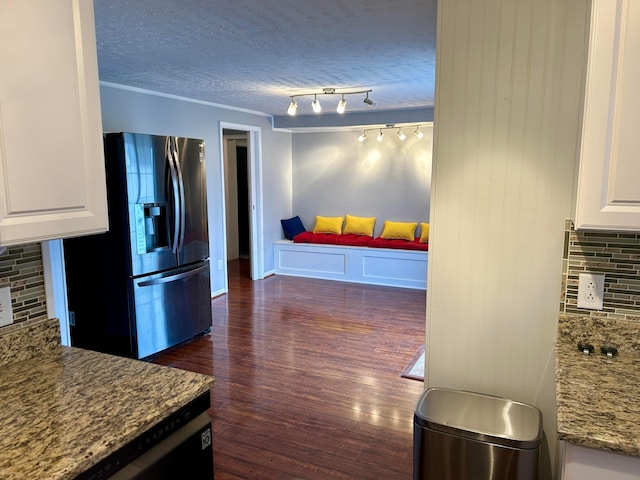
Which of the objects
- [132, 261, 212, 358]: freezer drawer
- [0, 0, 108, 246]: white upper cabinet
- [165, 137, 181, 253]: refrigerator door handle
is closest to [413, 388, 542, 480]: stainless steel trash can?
[0, 0, 108, 246]: white upper cabinet

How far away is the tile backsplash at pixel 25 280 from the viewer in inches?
60.3

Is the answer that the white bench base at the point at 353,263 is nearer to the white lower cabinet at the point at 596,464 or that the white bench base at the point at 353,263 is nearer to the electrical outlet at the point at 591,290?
the electrical outlet at the point at 591,290

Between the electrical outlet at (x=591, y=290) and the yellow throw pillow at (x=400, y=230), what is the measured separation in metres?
4.71

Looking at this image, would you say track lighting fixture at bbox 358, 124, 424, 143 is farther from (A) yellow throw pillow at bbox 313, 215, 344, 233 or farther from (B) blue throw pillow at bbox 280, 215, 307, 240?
(B) blue throw pillow at bbox 280, 215, 307, 240

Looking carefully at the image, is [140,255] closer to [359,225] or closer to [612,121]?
[612,121]

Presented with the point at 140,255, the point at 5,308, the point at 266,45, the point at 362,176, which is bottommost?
the point at 140,255

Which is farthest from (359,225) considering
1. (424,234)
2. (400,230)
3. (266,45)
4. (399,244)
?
(266,45)

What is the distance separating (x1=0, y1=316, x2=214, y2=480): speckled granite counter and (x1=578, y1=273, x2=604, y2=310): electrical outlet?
1355 mm

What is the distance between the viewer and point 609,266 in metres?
1.64

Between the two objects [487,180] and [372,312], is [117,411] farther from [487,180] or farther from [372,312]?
[372,312]

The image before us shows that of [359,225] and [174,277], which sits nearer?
[174,277]

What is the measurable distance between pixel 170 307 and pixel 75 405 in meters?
2.68

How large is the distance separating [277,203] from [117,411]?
578cm

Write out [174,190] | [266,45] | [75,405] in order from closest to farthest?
[75,405] → [266,45] → [174,190]
